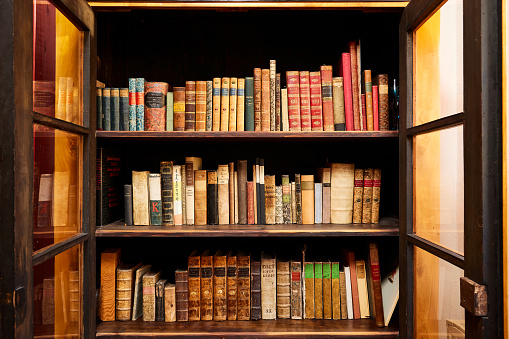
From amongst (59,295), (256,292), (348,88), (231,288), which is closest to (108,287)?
(59,295)

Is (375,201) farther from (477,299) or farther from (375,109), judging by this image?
(477,299)

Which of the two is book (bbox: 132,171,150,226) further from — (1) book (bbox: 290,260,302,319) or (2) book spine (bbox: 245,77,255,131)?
(1) book (bbox: 290,260,302,319)

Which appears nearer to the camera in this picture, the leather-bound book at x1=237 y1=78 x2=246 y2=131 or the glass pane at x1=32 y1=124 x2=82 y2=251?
the glass pane at x1=32 y1=124 x2=82 y2=251

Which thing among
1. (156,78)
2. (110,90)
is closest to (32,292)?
(110,90)

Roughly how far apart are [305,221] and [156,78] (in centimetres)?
104

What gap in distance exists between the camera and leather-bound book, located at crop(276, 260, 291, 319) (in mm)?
1486

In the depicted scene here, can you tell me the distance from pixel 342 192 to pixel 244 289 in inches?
23.1

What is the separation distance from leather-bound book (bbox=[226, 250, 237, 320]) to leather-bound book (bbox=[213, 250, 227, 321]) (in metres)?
0.01

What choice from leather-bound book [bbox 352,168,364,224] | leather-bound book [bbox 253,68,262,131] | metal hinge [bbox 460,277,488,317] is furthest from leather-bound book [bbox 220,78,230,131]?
metal hinge [bbox 460,277,488,317]

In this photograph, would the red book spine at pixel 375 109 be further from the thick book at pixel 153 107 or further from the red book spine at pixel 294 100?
the thick book at pixel 153 107

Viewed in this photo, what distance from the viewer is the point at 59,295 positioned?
1.20 m

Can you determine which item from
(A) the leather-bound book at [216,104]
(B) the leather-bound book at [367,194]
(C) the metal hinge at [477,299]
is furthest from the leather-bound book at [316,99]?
(C) the metal hinge at [477,299]

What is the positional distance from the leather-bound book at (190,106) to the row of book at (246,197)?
0.15 m

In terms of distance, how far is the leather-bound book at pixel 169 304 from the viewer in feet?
4.80
